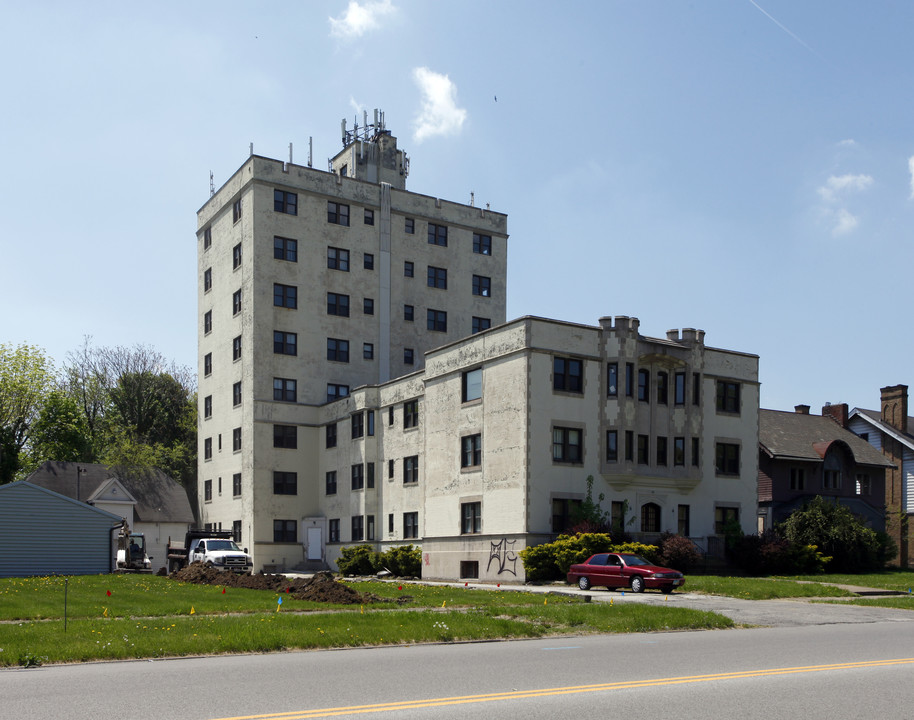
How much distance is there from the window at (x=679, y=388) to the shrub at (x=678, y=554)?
7.27m

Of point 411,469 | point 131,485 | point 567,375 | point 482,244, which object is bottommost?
point 131,485

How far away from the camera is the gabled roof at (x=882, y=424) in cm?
6210

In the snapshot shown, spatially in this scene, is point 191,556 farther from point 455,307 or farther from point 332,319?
point 455,307

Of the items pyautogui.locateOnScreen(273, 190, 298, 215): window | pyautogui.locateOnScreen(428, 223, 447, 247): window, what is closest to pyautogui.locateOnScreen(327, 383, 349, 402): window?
pyautogui.locateOnScreen(273, 190, 298, 215): window

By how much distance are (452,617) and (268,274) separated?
1704 inches

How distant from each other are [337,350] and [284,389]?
4.59 m

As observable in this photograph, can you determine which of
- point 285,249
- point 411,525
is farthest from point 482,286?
point 411,525

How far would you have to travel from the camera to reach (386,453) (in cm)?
5431

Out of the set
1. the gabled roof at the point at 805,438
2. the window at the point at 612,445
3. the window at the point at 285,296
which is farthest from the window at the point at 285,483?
the gabled roof at the point at 805,438

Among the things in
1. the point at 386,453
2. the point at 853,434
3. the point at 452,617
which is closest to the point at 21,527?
the point at 386,453

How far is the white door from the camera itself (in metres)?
59.8

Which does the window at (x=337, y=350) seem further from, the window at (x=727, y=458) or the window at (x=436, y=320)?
the window at (x=727, y=458)

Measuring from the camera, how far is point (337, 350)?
63094mm

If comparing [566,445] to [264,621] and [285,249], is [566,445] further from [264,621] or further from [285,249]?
[285,249]
